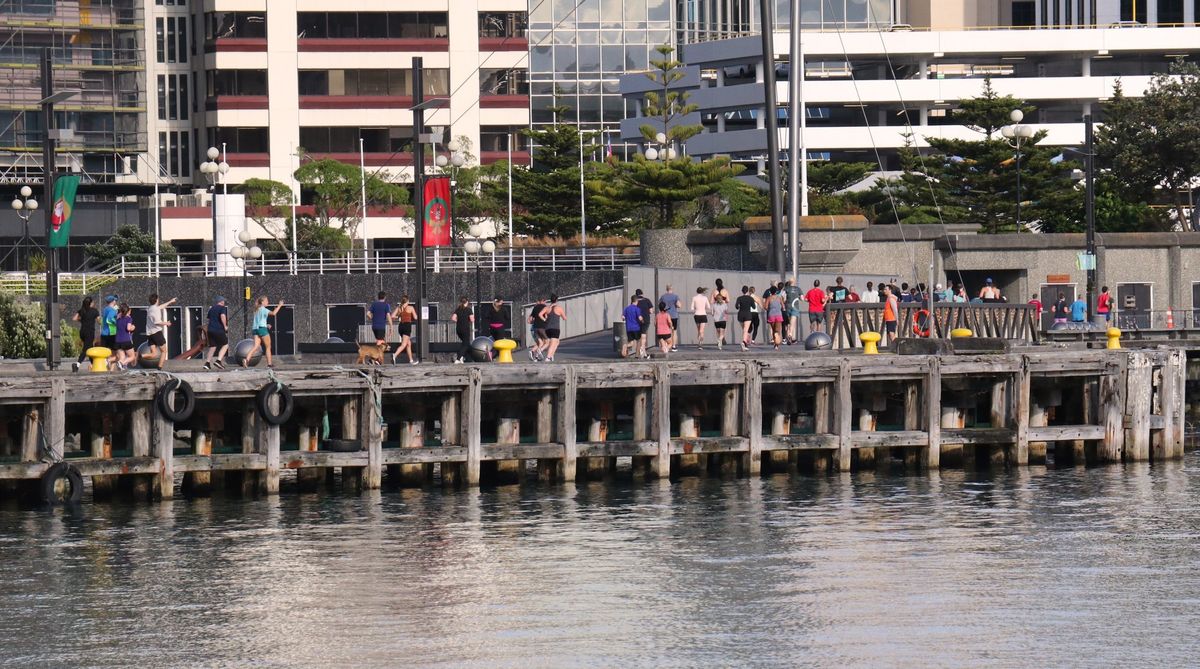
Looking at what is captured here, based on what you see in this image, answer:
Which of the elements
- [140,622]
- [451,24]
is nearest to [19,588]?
[140,622]

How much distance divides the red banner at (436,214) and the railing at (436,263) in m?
27.9

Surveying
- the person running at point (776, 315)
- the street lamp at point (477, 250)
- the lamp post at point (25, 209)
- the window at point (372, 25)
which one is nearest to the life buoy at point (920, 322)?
the person running at point (776, 315)

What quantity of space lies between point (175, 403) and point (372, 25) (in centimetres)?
7861

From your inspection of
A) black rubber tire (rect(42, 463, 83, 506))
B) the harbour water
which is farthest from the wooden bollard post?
black rubber tire (rect(42, 463, 83, 506))

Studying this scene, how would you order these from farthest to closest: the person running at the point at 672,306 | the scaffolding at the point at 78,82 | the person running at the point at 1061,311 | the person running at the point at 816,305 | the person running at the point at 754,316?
the scaffolding at the point at 78,82 → the person running at the point at 1061,311 → the person running at the point at 816,305 → the person running at the point at 754,316 → the person running at the point at 672,306

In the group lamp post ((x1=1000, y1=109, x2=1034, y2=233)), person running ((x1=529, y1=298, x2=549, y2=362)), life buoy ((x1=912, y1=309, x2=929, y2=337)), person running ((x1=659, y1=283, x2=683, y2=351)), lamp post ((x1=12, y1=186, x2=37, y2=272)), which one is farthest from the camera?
lamp post ((x1=12, y1=186, x2=37, y2=272))

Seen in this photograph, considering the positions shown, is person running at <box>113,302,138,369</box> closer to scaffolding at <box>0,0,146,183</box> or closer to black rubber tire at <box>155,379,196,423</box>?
black rubber tire at <box>155,379,196,423</box>

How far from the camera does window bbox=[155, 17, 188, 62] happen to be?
11238 cm

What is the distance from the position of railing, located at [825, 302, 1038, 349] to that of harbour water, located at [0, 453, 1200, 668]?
816cm

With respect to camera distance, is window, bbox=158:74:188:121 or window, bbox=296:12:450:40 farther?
window, bbox=158:74:188:121

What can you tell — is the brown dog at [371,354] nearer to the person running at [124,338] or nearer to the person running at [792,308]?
the person running at [124,338]

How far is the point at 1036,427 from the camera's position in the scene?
38125 mm

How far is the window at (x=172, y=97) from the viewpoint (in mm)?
112312

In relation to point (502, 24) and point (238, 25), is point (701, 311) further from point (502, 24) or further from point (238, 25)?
point (502, 24)
